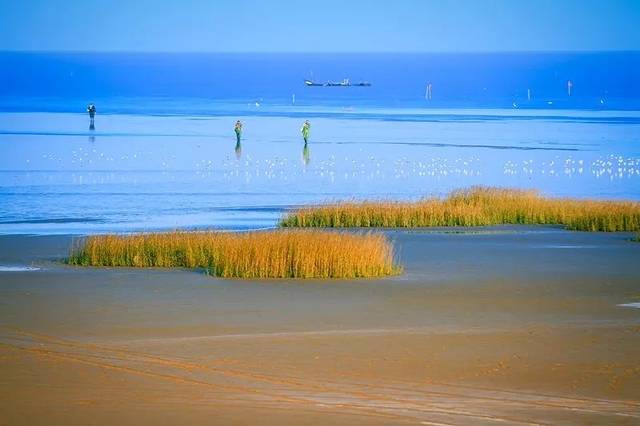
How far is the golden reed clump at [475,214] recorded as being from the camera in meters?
34.2

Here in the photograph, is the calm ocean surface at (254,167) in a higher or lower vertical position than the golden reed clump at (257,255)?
higher

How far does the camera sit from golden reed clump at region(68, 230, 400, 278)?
23453mm

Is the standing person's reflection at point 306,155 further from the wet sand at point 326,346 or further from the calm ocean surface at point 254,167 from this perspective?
the wet sand at point 326,346

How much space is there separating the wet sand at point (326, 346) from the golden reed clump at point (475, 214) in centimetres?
789

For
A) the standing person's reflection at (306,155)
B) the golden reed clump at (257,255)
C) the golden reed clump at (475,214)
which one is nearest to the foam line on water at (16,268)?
the golden reed clump at (257,255)

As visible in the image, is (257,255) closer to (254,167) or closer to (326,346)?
(326,346)

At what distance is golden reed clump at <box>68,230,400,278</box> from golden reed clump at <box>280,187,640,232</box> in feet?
29.8

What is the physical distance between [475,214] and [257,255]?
1299 cm

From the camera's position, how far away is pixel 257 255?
23562mm

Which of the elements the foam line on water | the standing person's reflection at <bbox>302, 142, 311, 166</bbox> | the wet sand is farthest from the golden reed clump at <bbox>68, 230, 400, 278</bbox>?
the standing person's reflection at <bbox>302, 142, 311, 166</bbox>

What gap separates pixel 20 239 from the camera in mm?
31406

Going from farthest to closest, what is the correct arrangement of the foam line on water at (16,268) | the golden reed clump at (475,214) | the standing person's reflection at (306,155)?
the standing person's reflection at (306,155)
the golden reed clump at (475,214)
the foam line on water at (16,268)

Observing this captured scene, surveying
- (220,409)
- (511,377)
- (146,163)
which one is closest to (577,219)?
(511,377)

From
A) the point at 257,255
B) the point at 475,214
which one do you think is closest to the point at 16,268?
the point at 257,255
